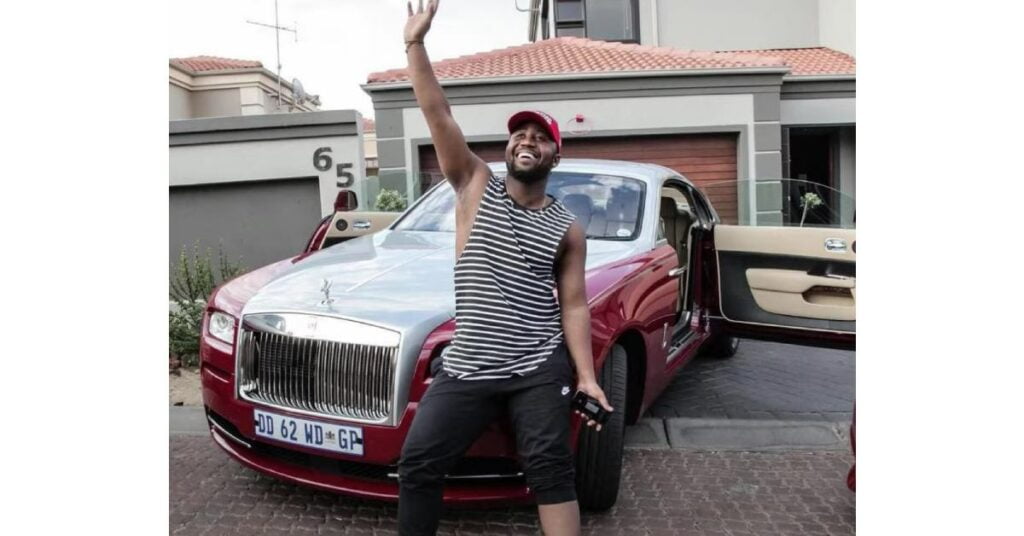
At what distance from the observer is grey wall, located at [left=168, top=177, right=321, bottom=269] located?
1184 centimetres

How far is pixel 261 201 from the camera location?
11.9 metres

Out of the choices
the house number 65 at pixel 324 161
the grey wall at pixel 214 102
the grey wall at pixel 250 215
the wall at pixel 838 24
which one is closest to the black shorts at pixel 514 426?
the house number 65 at pixel 324 161

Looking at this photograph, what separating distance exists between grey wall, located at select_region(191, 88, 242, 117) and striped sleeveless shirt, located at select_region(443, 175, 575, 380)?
1363cm

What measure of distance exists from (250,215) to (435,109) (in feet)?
33.0

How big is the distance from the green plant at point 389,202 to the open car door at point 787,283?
6.15m

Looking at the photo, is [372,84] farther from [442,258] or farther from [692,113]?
[442,258]

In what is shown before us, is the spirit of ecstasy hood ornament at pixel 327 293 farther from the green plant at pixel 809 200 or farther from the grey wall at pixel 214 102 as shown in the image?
the grey wall at pixel 214 102

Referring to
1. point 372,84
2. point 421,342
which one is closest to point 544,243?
point 421,342

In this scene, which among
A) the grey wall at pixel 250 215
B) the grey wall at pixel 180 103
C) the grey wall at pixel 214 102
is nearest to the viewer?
the grey wall at pixel 250 215

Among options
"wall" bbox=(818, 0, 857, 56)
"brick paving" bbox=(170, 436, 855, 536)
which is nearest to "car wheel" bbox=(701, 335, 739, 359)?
"brick paving" bbox=(170, 436, 855, 536)

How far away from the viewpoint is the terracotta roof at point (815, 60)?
561 inches

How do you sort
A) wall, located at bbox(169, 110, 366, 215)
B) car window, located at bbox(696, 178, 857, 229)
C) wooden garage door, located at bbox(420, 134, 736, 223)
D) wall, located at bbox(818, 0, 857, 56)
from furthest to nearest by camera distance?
wall, located at bbox(818, 0, 857, 56) < wooden garage door, located at bbox(420, 134, 736, 223) < wall, located at bbox(169, 110, 366, 215) < car window, located at bbox(696, 178, 857, 229)

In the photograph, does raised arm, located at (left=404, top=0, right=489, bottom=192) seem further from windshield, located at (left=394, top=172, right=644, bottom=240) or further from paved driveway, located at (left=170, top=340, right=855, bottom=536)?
windshield, located at (left=394, top=172, right=644, bottom=240)

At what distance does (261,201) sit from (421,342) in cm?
956
